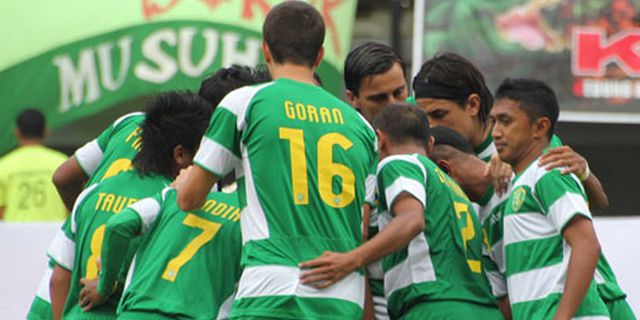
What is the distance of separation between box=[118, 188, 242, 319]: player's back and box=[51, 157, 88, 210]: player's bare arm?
92 centimetres

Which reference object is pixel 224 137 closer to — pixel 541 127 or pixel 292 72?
pixel 292 72

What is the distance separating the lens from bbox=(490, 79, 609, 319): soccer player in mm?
4660

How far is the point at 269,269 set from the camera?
14.2 ft

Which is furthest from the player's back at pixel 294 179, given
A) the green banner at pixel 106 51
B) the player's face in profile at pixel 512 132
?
the green banner at pixel 106 51

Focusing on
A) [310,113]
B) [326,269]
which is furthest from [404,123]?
[326,269]

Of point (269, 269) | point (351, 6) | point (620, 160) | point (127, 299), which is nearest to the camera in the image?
point (269, 269)

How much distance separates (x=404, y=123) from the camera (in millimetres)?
4977

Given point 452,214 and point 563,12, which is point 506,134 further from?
point 563,12

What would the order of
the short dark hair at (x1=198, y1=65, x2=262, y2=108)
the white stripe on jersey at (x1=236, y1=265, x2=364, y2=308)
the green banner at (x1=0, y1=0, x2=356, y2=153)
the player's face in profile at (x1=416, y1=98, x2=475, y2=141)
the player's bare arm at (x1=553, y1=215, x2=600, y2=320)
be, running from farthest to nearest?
the green banner at (x1=0, y1=0, x2=356, y2=153)
the player's face in profile at (x1=416, y1=98, x2=475, y2=141)
the short dark hair at (x1=198, y1=65, x2=262, y2=108)
the player's bare arm at (x1=553, y1=215, x2=600, y2=320)
the white stripe on jersey at (x1=236, y1=265, x2=364, y2=308)

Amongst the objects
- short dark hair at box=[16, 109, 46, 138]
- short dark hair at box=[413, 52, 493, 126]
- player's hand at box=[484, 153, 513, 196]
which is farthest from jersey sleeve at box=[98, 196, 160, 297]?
short dark hair at box=[16, 109, 46, 138]

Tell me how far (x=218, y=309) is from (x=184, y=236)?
0.29 meters

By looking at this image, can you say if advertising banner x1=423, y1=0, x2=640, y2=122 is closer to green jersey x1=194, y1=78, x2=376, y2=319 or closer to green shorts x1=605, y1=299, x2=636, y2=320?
green shorts x1=605, y1=299, x2=636, y2=320

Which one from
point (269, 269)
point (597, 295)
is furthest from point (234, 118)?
point (597, 295)

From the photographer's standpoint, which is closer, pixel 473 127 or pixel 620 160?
pixel 473 127
